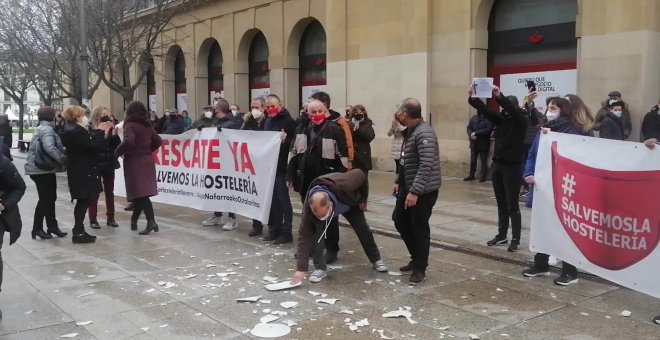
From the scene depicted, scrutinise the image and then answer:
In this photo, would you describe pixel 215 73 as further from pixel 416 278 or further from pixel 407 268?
pixel 416 278

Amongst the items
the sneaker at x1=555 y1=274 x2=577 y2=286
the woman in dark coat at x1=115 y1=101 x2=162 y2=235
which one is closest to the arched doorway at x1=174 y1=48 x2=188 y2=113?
the woman in dark coat at x1=115 y1=101 x2=162 y2=235

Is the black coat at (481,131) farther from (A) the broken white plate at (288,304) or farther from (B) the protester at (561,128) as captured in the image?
(A) the broken white plate at (288,304)

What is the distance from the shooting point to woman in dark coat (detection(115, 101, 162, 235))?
27.9ft

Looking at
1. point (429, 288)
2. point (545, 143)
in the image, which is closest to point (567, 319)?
point (429, 288)

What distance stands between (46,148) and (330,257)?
4088 mm

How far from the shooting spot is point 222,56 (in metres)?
25.1

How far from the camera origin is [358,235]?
21.0 ft

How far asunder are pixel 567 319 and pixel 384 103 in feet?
39.9

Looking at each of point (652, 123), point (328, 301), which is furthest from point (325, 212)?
point (652, 123)

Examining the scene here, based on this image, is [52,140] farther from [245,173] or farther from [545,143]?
[545,143]

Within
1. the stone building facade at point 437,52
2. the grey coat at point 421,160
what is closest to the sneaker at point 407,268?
the grey coat at point 421,160

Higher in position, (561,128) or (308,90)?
(308,90)

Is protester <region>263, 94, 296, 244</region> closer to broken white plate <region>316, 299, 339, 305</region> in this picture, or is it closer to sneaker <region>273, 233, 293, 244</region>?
sneaker <region>273, 233, 293, 244</region>

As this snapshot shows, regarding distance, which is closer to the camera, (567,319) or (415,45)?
(567,319)
